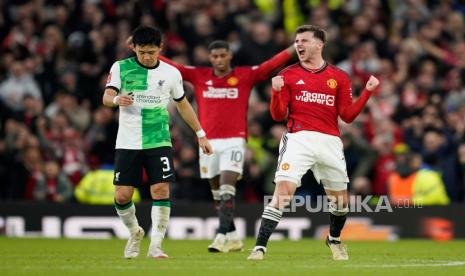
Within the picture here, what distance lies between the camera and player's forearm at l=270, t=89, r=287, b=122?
12.7 m

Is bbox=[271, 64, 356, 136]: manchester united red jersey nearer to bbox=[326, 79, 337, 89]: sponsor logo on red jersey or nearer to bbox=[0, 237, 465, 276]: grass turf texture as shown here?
bbox=[326, 79, 337, 89]: sponsor logo on red jersey

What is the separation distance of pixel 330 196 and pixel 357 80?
10.4 m

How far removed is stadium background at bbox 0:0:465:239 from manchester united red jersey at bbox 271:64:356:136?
7.44 metres

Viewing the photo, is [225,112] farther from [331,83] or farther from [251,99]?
[251,99]

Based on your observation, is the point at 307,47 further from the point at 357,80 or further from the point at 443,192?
the point at 357,80

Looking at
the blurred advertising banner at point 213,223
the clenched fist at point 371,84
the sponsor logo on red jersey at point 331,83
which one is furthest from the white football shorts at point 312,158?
the blurred advertising banner at point 213,223

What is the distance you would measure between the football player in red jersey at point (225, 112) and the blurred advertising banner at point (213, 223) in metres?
4.12

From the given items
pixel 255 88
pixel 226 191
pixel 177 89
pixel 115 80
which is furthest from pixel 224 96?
pixel 255 88

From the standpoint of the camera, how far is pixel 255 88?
77.1ft

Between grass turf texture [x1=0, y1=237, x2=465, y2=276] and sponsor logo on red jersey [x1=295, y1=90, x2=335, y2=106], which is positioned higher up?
sponsor logo on red jersey [x1=295, y1=90, x2=335, y2=106]

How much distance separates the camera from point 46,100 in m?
23.3

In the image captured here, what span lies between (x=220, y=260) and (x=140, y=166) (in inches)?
56.8

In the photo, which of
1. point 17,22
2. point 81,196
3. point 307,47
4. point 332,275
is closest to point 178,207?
point 81,196

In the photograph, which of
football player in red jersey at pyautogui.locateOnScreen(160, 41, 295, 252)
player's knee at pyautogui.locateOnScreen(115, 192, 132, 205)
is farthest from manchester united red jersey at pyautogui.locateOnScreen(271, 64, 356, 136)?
football player in red jersey at pyautogui.locateOnScreen(160, 41, 295, 252)
